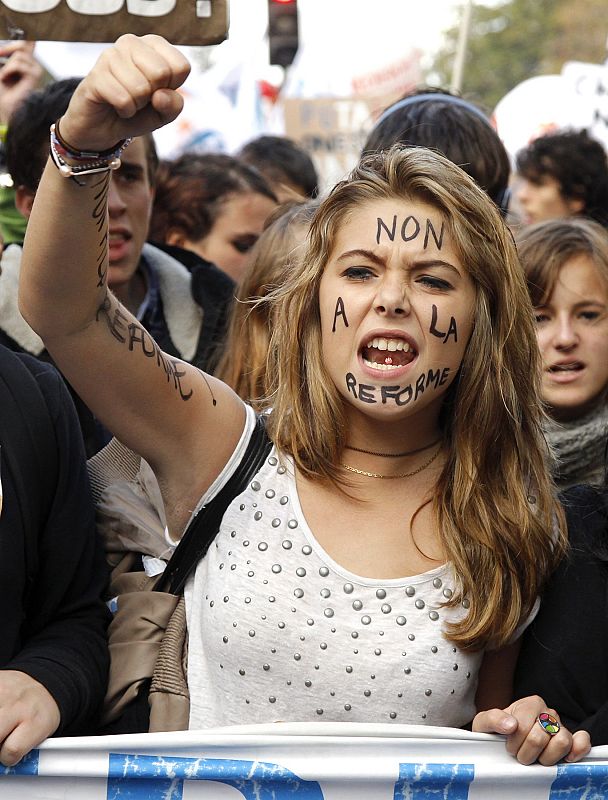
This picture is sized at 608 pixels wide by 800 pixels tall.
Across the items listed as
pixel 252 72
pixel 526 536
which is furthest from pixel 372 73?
pixel 526 536

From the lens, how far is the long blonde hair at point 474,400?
2240mm

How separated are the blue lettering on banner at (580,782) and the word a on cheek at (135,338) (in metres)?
0.93

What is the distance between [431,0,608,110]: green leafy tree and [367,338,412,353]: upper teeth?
37205mm

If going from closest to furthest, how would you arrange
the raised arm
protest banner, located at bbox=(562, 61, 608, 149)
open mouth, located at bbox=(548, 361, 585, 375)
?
1. the raised arm
2. open mouth, located at bbox=(548, 361, 585, 375)
3. protest banner, located at bbox=(562, 61, 608, 149)

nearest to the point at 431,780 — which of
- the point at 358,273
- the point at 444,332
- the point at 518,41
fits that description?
the point at 444,332

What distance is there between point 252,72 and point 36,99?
6008mm

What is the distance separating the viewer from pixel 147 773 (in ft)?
6.14

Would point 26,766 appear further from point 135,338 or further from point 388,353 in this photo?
point 388,353

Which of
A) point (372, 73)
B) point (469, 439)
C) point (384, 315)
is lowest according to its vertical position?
point (372, 73)

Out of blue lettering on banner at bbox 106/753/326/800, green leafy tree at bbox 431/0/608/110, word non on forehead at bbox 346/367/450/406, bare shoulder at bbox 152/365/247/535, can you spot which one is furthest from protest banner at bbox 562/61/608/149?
green leafy tree at bbox 431/0/608/110

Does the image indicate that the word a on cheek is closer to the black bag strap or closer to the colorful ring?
the black bag strap

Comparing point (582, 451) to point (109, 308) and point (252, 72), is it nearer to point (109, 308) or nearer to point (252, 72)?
point (109, 308)

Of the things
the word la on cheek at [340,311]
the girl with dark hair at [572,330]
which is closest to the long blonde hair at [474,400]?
the word la on cheek at [340,311]

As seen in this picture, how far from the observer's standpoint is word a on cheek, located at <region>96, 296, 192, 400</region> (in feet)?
6.79
